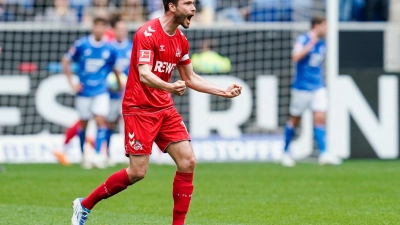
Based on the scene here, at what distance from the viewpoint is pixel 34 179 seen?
42.6 ft

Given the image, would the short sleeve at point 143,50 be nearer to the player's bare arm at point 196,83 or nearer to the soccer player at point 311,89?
the player's bare arm at point 196,83

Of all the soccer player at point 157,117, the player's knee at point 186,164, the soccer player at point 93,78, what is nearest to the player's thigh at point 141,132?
the soccer player at point 157,117

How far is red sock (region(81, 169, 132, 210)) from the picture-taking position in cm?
788

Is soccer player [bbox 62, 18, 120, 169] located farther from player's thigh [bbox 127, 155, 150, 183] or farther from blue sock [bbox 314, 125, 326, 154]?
player's thigh [bbox 127, 155, 150, 183]

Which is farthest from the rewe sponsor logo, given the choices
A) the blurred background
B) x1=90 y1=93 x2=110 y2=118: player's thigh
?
the blurred background

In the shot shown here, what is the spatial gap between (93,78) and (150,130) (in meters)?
7.68

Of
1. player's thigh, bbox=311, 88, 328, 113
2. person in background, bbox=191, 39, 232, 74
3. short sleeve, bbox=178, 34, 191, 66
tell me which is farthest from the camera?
person in background, bbox=191, 39, 232, 74

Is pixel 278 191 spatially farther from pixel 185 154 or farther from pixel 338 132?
pixel 338 132

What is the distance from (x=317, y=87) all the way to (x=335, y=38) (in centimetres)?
106

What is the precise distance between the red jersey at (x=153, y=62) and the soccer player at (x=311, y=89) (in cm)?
789

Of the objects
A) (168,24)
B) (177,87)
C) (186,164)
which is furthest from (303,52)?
(177,87)

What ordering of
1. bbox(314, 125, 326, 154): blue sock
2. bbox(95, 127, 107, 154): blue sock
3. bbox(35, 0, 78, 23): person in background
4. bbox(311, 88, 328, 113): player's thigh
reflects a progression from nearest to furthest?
bbox(95, 127, 107, 154): blue sock
bbox(314, 125, 326, 154): blue sock
bbox(311, 88, 328, 113): player's thigh
bbox(35, 0, 78, 23): person in background

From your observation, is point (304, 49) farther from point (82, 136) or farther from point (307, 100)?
point (82, 136)

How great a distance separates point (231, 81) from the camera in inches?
695
